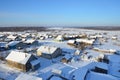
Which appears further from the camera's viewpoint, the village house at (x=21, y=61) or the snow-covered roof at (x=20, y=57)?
the snow-covered roof at (x=20, y=57)

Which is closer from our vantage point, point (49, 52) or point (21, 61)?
point (21, 61)

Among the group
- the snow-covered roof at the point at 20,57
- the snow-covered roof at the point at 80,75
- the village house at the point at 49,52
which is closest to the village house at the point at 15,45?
the village house at the point at 49,52

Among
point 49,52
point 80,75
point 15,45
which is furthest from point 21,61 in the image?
point 15,45

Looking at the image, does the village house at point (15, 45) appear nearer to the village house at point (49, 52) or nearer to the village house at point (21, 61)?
the village house at point (49, 52)

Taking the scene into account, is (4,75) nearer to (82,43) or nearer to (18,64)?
(18,64)

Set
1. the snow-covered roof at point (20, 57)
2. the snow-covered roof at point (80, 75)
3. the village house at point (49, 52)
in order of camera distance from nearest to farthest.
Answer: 1. the snow-covered roof at point (80, 75)
2. the snow-covered roof at point (20, 57)
3. the village house at point (49, 52)

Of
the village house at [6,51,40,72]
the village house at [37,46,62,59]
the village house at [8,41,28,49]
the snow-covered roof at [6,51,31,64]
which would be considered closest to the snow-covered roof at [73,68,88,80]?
the village house at [6,51,40,72]

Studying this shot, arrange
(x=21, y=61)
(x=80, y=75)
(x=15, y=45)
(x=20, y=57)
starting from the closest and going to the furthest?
(x=80, y=75) → (x=21, y=61) → (x=20, y=57) → (x=15, y=45)

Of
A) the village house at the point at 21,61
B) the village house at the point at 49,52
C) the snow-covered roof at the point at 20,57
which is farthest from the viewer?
the village house at the point at 49,52

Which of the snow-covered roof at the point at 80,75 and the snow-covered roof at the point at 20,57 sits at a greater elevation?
the snow-covered roof at the point at 20,57

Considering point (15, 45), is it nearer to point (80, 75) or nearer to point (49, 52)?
point (49, 52)

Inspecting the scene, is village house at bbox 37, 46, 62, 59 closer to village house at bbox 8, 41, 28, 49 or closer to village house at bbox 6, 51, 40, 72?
village house at bbox 6, 51, 40, 72
